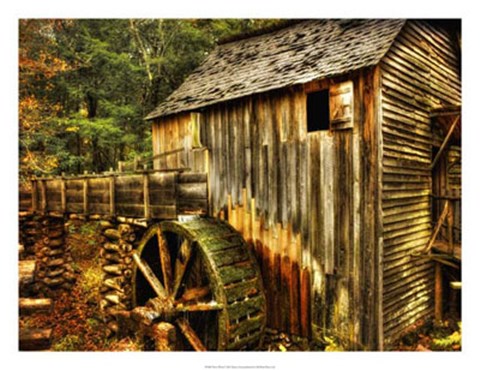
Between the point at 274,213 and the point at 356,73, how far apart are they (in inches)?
108

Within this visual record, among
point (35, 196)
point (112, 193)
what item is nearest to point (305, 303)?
point (112, 193)

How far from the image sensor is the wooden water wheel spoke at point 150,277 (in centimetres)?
652

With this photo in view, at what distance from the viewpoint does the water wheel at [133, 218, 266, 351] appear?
5.43 m

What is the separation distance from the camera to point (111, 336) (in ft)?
24.0

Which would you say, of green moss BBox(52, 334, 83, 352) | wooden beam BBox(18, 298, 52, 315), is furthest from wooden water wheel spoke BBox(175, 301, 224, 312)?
wooden beam BBox(18, 298, 52, 315)

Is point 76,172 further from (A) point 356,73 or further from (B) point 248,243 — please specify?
(A) point 356,73

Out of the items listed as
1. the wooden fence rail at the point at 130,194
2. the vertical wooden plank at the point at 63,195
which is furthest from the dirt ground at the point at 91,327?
the wooden fence rail at the point at 130,194

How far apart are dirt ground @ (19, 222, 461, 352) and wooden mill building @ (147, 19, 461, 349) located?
284mm

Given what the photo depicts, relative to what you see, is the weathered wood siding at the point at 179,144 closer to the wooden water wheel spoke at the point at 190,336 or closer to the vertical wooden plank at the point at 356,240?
the wooden water wheel spoke at the point at 190,336

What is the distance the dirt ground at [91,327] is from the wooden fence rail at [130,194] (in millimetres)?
2143

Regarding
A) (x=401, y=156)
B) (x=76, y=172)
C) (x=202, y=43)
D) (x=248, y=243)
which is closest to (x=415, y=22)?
(x=401, y=156)

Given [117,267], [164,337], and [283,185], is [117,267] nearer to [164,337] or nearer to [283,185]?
[164,337]

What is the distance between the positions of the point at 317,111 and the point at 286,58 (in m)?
1.31

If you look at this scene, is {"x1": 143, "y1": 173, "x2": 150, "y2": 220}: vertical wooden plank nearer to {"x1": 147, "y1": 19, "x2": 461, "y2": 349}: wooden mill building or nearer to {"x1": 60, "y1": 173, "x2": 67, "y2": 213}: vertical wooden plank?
{"x1": 147, "y1": 19, "x2": 461, "y2": 349}: wooden mill building
